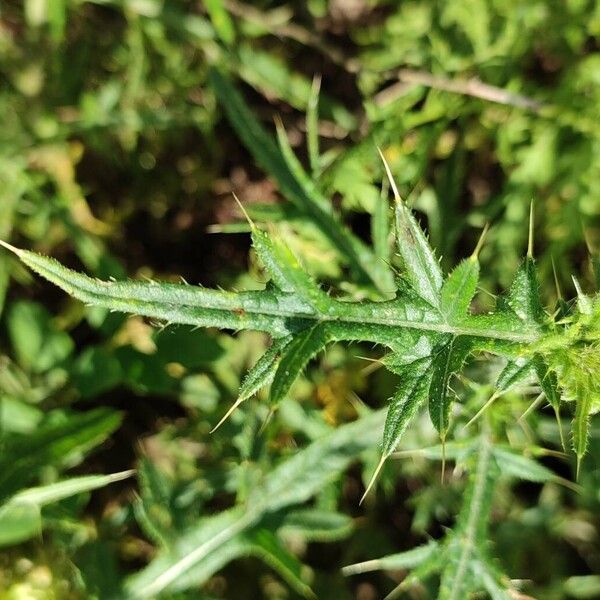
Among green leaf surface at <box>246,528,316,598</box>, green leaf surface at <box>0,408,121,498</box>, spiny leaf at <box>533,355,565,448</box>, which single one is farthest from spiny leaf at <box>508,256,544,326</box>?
green leaf surface at <box>0,408,121,498</box>

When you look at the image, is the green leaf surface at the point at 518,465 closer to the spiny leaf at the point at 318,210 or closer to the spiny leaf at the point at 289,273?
the spiny leaf at the point at 318,210

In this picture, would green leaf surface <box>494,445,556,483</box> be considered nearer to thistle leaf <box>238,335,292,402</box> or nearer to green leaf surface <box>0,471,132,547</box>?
thistle leaf <box>238,335,292,402</box>

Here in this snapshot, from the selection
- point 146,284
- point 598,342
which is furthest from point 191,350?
point 598,342

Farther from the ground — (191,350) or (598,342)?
(598,342)

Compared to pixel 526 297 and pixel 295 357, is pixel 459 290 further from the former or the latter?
pixel 295 357

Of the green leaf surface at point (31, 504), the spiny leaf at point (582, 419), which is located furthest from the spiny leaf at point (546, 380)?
the green leaf surface at point (31, 504)

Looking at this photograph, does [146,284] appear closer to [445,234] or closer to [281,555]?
[281,555]

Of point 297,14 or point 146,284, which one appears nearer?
point 146,284

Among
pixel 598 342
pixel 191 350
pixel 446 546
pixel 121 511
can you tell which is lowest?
pixel 121 511
